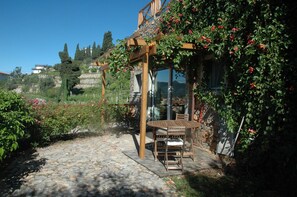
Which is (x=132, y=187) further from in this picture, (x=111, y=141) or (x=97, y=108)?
(x=97, y=108)

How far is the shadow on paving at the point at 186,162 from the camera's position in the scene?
15.8 ft

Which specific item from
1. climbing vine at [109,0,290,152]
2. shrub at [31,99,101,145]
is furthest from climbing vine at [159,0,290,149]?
shrub at [31,99,101,145]

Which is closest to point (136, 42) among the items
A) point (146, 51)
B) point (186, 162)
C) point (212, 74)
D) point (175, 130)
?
point (146, 51)

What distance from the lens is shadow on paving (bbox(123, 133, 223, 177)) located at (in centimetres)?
482

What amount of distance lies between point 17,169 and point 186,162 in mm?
3597

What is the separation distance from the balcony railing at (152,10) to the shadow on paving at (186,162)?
6254 mm

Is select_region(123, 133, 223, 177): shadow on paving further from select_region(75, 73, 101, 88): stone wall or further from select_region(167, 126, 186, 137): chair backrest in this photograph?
select_region(75, 73, 101, 88): stone wall

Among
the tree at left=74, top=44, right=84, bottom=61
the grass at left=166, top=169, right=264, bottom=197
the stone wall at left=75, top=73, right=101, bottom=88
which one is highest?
the tree at left=74, top=44, right=84, bottom=61

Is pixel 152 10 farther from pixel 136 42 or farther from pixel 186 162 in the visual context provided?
pixel 186 162

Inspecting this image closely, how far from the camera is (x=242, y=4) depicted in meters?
5.14

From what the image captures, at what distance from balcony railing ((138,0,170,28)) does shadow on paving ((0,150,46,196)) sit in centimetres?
725

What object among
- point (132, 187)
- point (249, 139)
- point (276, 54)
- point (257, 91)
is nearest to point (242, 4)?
point (276, 54)

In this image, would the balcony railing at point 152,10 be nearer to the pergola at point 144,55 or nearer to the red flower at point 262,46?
the pergola at point 144,55

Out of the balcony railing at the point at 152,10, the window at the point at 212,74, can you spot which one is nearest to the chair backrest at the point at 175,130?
the window at the point at 212,74
